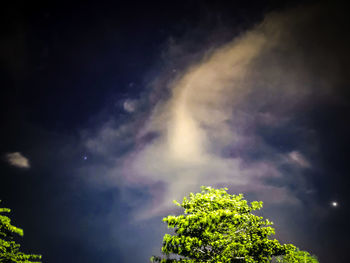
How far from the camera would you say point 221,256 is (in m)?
12.2

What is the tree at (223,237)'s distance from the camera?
12490 mm

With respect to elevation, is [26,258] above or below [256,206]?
below

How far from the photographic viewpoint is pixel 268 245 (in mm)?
12641

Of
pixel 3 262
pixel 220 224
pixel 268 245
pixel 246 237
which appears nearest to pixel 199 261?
pixel 220 224

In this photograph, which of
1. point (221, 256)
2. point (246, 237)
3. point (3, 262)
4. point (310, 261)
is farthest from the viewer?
point (310, 261)

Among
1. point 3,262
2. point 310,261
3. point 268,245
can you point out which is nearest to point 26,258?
point 3,262

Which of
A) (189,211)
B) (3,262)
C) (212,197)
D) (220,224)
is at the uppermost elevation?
(212,197)

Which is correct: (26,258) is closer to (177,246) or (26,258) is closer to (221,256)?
(177,246)

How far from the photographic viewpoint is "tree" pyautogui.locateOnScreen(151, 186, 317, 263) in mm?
12490

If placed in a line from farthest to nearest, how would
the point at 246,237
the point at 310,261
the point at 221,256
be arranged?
the point at 310,261, the point at 246,237, the point at 221,256

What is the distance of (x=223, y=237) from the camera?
1292 centimetres

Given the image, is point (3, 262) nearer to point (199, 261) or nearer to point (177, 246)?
point (177, 246)

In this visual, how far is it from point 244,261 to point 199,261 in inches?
118

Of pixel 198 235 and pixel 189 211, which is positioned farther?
pixel 189 211
